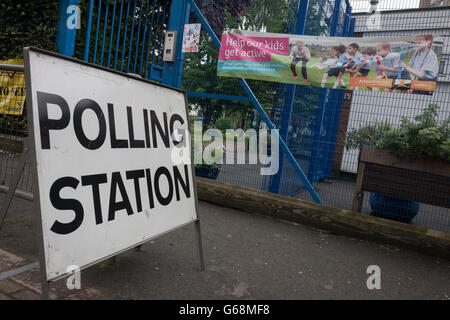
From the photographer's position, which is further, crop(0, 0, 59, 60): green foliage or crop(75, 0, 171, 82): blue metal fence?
crop(0, 0, 59, 60): green foliage

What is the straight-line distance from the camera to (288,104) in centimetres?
470

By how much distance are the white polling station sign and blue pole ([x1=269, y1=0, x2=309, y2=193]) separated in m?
2.41

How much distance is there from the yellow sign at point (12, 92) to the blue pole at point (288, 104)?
3187 mm

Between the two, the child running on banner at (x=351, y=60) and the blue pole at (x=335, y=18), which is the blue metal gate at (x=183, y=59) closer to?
the child running on banner at (x=351, y=60)

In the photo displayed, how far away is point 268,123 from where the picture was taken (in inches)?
177

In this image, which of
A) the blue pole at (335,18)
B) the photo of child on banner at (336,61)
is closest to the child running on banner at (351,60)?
the photo of child on banner at (336,61)

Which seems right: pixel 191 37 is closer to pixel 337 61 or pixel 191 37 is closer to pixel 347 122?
pixel 337 61

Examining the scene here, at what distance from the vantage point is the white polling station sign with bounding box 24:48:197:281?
1.60m

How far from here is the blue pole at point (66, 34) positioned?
4.15 m

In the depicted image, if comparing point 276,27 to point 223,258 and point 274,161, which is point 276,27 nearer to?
point 274,161

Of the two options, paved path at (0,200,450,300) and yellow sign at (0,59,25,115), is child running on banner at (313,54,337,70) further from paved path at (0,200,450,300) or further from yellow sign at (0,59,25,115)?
yellow sign at (0,59,25,115)

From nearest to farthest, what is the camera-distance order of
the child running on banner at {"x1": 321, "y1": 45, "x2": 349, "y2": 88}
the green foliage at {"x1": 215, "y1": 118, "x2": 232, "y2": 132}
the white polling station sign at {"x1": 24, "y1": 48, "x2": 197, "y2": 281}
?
1. the white polling station sign at {"x1": 24, "y1": 48, "x2": 197, "y2": 281}
2. the child running on banner at {"x1": 321, "y1": 45, "x2": 349, "y2": 88}
3. the green foliage at {"x1": 215, "y1": 118, "x2": 232, "y2": 132}

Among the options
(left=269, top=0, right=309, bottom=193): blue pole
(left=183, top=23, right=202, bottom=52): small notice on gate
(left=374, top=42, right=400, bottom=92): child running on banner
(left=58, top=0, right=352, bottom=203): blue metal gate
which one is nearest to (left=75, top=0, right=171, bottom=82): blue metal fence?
(left=58, top=0, right=352, bottom=203): blue metal gate
